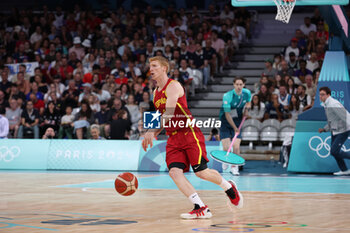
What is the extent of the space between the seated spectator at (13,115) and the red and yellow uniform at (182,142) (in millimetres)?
13545

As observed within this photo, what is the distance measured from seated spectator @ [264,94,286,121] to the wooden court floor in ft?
25.0

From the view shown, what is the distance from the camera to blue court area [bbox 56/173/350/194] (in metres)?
12.6

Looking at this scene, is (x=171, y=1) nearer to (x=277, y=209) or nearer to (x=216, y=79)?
(x=216, y=79)

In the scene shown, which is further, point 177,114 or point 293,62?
point 293,62

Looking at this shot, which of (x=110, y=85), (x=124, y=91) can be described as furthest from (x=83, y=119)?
(x=110, y=85)

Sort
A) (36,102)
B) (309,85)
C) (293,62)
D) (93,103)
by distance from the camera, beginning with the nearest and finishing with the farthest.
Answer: (309,85) < (93,103) < (293,62) < (36,102)

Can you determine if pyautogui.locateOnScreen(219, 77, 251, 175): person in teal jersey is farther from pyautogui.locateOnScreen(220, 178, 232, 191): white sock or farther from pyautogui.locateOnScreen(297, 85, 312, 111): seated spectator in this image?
pyautogui.locateOnScreen(220, 178, 232, 191): white sock

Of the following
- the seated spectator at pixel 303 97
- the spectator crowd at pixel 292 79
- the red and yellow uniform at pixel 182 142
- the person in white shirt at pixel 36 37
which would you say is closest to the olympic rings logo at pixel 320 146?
the spectator crowd at pixel 292 79

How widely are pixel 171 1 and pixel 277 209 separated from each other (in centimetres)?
2048

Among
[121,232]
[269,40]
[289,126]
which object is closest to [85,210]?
[121,232]

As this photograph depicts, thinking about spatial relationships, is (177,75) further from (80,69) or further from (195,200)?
(195,200)

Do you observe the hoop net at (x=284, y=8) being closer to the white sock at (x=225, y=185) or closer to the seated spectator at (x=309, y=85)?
the white sock at (x=225, y=185)

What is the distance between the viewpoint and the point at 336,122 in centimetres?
1569

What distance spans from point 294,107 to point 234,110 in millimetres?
4320
